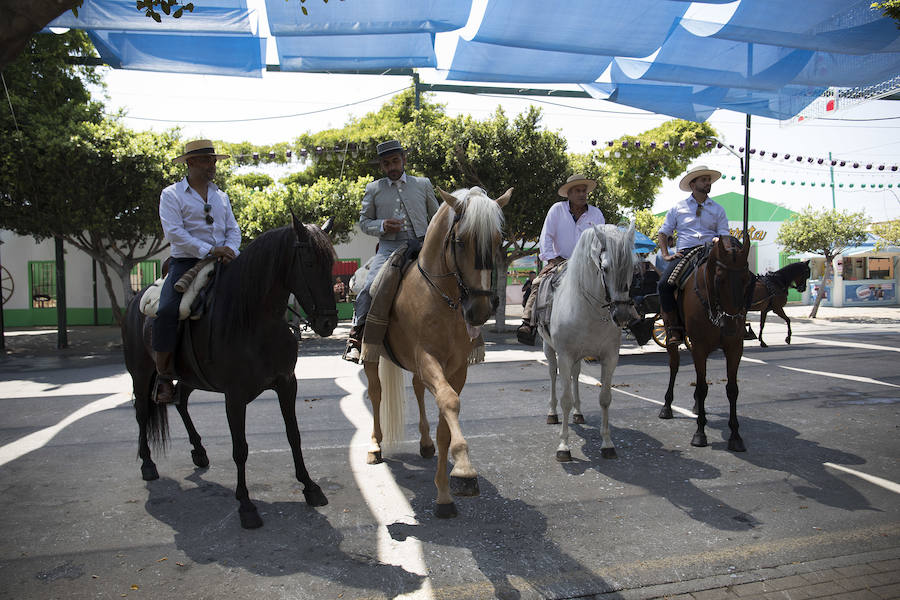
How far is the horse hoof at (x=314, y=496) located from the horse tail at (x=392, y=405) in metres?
1.00

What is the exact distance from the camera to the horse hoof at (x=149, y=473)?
16.2 feet

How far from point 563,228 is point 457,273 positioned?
2973 mm

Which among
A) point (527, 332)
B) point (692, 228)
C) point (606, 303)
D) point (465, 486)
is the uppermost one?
point (692, 228)

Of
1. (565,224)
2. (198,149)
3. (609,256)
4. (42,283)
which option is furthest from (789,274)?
(42,283)

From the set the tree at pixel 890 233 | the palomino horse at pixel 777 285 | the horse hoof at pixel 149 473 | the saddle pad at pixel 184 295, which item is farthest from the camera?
the tree at pixel 890 233

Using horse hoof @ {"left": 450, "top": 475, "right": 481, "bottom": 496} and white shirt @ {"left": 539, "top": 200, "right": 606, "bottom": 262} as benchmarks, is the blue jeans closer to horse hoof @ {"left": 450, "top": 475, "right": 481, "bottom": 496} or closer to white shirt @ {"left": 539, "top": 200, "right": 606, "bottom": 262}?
horse hoof @ {"left": 450, "top": 475, "right": 481, "bottom": 496}

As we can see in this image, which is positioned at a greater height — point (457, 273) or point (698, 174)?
point (698, 174)

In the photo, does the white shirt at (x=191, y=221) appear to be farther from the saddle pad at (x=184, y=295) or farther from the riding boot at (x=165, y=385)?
the riding boot at (x=165, y=385)

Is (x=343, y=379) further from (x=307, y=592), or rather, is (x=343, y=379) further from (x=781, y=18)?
(x=781, y=18)

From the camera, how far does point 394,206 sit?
5551 mm

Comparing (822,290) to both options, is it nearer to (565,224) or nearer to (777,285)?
(777,285)

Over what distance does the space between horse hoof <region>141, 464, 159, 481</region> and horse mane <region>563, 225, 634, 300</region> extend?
13.8ft

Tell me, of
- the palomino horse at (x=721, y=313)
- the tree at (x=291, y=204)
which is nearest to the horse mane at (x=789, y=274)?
the palomino horse at (x=721, y=313)

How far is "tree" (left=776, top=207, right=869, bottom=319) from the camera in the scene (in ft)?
80.9
